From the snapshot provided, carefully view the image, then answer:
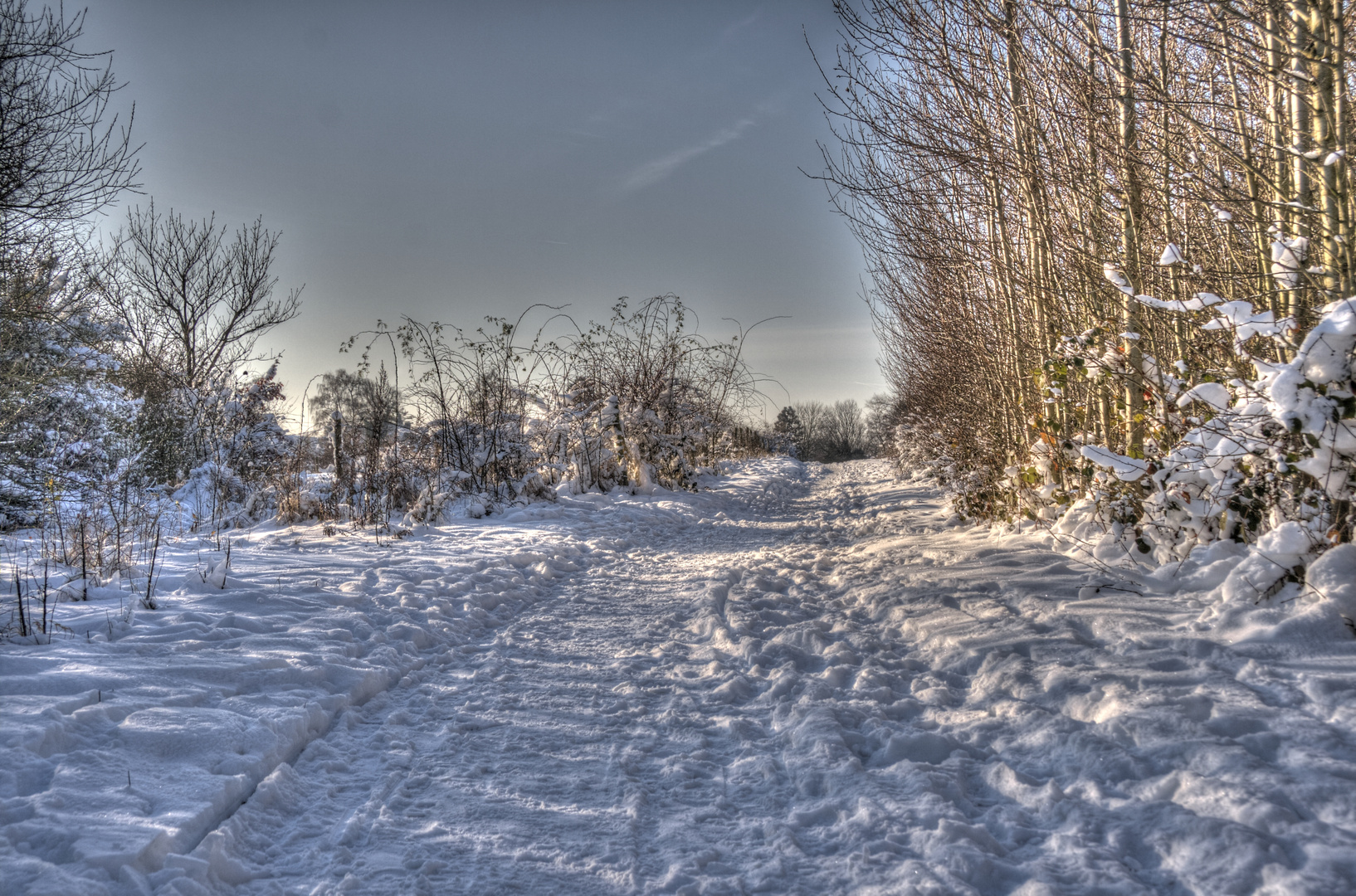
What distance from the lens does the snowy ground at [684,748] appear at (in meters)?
1.85

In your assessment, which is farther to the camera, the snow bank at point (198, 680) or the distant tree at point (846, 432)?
the distant tree at point (846, 432)

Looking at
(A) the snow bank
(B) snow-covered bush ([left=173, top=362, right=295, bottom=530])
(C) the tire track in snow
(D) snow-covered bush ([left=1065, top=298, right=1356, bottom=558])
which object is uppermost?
(B) snow-covered bush ([left=173, top=362, right=295, bottom=530])

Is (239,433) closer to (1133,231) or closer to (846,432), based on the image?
(1133,231)

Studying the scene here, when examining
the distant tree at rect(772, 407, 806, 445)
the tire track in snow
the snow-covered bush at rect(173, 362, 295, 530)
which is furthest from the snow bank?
the distant tree at rect(772, 407, 806, 445)


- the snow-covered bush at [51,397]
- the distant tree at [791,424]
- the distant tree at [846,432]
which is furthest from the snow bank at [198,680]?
the distant tree at [846,432]

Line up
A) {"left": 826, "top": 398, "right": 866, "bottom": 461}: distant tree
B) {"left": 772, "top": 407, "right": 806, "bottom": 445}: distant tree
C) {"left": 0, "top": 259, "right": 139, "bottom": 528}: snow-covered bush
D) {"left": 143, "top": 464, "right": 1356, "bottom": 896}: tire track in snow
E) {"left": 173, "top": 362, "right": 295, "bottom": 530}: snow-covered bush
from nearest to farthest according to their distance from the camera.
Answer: {"left": 143, "top": 464, "right": 1356, "bottom": 896}: tire track in snow
{"left": 0, "top": 259, "right": 139, "bottom": 528}: snow-covered bush
{"left": 173, "top": 362, "right": 295, "bottom": 530}: snow-covered bush
{"left": 772, "top": 407, "right": 806, "bottom": 445}: distant tree
{"left": 826, "top": 398, "right": 866, "bottom": 461}: distant tree

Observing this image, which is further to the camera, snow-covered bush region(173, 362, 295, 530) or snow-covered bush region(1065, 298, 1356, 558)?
snow-covered bush region(173, 362, 295, 530)

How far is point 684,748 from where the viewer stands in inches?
105

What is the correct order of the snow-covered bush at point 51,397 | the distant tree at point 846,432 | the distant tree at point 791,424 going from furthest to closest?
the distant tree at point 846,432
the distant tree at point 791,424
the snow-covered bush at point 51,397

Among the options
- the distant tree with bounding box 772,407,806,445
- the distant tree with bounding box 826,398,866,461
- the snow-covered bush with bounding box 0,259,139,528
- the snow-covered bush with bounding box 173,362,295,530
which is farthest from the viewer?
the distant tree with bounding box 826,398,866,461

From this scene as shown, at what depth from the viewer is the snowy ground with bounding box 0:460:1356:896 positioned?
6.07 ft

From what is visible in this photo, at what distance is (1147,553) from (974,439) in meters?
3.90

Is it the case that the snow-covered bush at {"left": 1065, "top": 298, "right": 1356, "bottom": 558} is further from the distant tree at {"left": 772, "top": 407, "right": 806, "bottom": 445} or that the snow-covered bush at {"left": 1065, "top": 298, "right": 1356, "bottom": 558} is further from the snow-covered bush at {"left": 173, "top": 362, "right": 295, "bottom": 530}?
the distant tree at {"left": 772, "top": 407, "right": 806, "bottom": 445}

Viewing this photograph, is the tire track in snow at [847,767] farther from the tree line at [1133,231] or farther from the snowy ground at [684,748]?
the tree line at [1133,231]
